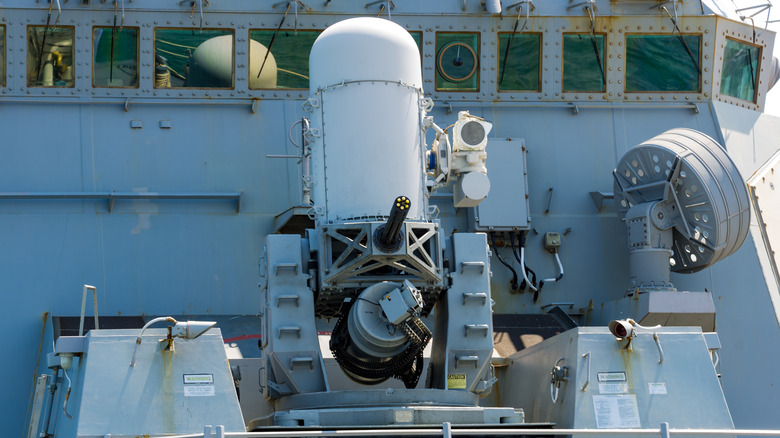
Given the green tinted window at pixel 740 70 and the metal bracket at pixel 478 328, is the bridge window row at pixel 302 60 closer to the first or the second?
the green tinted window at pixel 740 70

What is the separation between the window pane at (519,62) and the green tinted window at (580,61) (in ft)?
1.05

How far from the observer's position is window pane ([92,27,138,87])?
39.2 feet

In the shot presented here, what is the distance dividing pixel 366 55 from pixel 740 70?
5.99m

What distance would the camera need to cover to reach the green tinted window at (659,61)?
489 inches

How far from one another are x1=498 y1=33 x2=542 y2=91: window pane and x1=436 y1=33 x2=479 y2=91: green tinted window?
28 centimetres

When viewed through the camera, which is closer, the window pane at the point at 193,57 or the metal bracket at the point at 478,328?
the metal bracket at the point at 478,328

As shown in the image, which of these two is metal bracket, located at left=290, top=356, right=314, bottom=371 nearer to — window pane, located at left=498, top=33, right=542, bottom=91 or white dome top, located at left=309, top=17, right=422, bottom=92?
white dome top, located at left=309, top=17, right=422, bottom=92

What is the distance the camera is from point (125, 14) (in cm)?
1197

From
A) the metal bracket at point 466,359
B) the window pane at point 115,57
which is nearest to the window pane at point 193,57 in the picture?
the window pane at point 115,57

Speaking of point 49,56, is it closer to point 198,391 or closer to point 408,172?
point 408,172

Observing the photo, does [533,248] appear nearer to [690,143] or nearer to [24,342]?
[690,143]

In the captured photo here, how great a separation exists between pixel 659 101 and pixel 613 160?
2.93ft

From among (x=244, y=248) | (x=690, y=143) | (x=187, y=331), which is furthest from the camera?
(x=244, y=248)

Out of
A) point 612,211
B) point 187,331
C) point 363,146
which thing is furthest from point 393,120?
point 612,211
